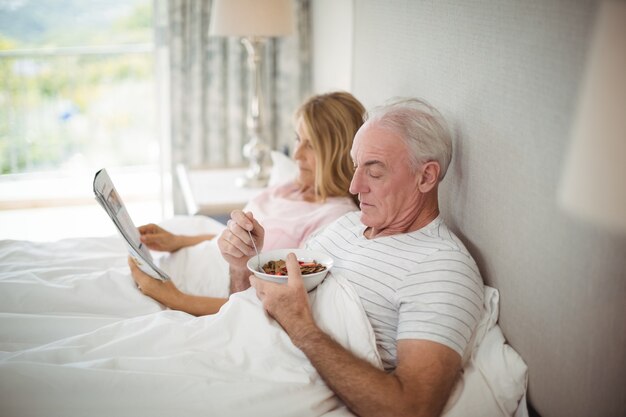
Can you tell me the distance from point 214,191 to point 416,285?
64.2 inches

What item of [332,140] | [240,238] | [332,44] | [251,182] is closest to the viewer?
[240,238]

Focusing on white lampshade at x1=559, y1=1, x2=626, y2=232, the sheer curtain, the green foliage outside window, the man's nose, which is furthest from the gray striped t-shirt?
the green foliage outside window

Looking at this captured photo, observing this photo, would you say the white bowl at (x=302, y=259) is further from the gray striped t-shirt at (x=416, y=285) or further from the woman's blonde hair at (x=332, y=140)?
the woman's blonde hair at (x=332, y=140)

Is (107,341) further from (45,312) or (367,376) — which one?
(367,376)

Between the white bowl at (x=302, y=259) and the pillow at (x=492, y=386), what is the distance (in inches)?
14.3

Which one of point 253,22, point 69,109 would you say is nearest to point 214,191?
point 253,22

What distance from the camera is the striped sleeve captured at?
4.00ft

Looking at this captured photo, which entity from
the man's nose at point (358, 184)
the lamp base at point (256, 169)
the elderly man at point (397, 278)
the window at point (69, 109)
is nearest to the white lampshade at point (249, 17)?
the lamp base at point (256, 169)

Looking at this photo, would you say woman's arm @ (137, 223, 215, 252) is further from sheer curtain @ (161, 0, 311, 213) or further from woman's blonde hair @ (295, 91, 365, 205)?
sheer curtain @ (161, 0, 311, 213)

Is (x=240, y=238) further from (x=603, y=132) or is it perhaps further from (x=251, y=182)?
(x=251, y=182)

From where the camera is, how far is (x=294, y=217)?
1.98 metres

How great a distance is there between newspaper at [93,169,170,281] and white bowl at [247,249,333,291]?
30 centimetres

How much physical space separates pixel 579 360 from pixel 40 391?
0.98 m

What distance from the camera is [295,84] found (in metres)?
3.80
